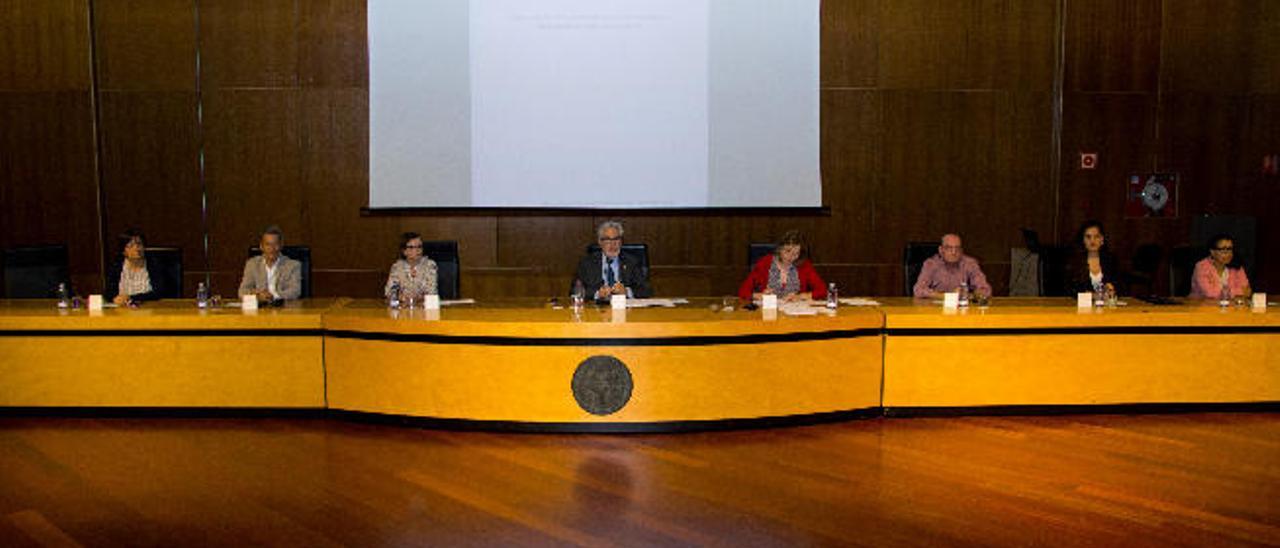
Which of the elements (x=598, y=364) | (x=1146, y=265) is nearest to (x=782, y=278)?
(x=598, y=364)

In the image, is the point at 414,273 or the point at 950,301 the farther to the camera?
the point at 414,273

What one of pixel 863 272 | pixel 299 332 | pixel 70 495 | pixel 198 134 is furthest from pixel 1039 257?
pixel 198 134

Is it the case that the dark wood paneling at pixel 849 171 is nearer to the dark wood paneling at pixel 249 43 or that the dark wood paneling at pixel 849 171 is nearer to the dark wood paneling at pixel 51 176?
the dark wood paneling at pixel 249 43

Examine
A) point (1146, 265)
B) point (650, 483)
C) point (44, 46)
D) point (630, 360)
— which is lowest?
point (650, 483)

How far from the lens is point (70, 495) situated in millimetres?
3713

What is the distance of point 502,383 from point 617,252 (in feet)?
3.90

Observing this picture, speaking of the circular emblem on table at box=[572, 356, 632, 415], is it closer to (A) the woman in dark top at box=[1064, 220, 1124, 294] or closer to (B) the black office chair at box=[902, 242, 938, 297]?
(B) the black office chair at box=[902, 242, 938, 297]

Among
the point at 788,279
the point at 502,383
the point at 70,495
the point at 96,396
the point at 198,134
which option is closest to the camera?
the point at 70,495

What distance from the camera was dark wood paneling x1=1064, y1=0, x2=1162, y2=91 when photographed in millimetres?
7223

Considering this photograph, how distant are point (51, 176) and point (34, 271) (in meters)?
1.86

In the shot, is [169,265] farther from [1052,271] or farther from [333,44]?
[1052,271]

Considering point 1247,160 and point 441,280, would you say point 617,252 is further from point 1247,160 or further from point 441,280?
point 1247,160

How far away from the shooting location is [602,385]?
14.8 feet

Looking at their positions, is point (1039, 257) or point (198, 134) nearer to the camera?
point (1039, 257)
